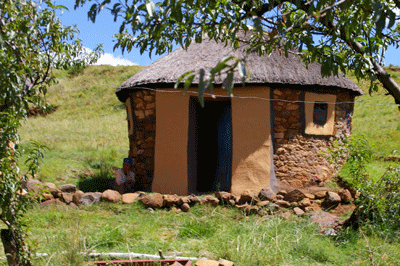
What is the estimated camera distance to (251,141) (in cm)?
715

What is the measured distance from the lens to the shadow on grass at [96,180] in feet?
26.9

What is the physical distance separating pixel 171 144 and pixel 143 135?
657mm

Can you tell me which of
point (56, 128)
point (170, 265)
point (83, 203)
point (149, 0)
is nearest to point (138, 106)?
point (83, 203)

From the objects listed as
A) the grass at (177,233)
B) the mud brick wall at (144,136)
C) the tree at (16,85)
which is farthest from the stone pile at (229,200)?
the tree at (16,85)

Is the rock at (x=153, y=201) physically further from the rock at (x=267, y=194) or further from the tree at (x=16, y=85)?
the tree at (x=16, y=85)

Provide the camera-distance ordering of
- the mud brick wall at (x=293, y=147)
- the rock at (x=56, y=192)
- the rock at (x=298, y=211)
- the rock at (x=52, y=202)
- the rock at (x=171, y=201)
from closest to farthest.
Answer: the rock at (x=298, y=211) → the rock at (x=52, y=202) → the rock at (x=171, y=201) → the rock at (x=56, y=192) → the mud brick wall at (x=293, y=147)

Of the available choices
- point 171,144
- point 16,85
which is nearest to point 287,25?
point 16,85

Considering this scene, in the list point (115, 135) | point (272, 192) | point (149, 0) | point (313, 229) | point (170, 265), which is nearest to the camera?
point (149, 0)

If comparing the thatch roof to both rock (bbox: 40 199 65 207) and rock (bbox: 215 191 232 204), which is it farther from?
rock (bbox: 40 199 65 207)

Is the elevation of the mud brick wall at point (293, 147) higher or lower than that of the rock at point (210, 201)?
higher

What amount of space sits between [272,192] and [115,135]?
29.2 ft

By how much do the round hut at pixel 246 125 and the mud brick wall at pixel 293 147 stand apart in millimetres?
17

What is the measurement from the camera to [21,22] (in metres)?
2.72

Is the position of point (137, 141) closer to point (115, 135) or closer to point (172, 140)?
point (172, 140)
